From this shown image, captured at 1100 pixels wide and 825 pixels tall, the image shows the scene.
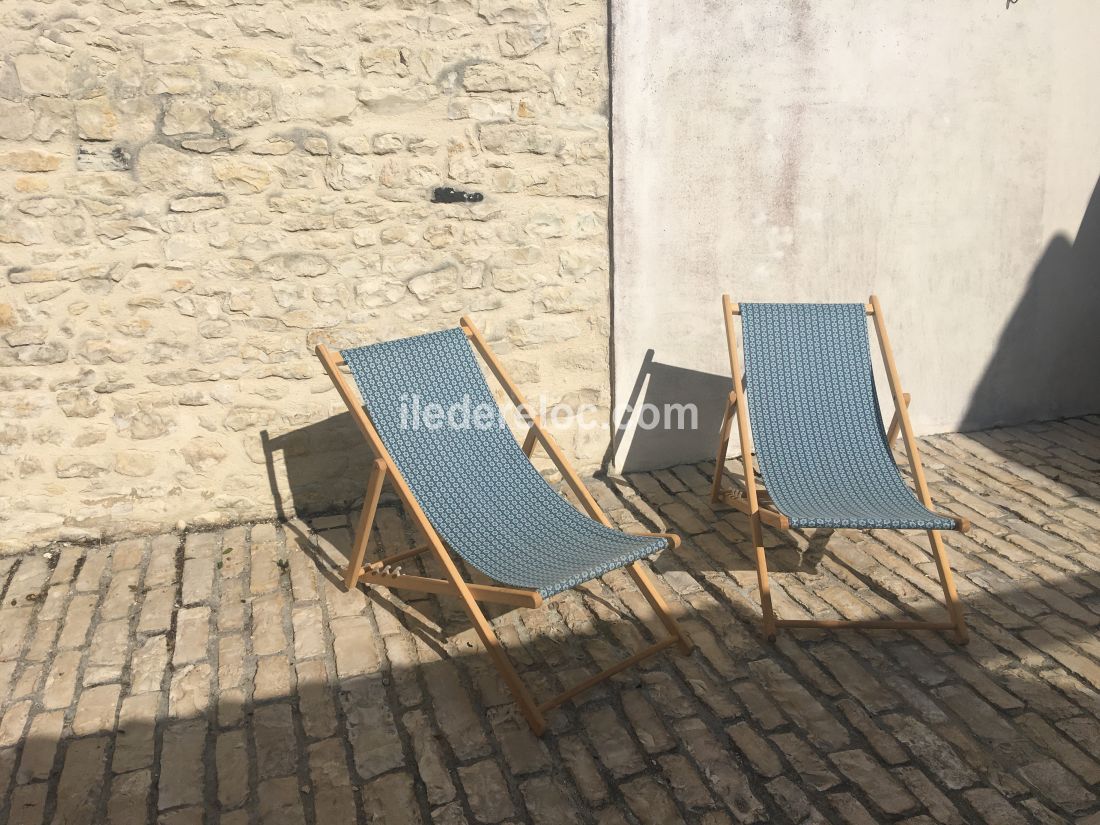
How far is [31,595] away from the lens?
11.5 ft

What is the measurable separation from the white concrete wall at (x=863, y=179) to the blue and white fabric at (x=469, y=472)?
1.00 meters

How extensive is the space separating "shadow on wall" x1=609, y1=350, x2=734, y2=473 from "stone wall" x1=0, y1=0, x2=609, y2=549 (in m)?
0.55

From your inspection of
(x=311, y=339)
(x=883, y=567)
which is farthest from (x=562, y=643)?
(x=311, y=339)

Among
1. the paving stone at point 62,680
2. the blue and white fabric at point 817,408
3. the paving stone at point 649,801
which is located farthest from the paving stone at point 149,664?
the blue and white fabric at point 817,408

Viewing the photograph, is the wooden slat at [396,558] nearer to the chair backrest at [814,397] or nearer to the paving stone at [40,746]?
the paving stone at [40,746]

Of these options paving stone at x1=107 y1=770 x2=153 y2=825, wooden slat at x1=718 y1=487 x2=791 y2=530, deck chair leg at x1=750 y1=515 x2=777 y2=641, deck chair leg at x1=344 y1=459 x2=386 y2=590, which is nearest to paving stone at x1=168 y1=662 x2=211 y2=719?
paving stone at x1=107 y1=770 x2=153 y2=825

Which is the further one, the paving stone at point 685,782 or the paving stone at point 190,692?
the paving stone at point 190,692

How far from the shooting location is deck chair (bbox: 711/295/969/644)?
3.39 metres

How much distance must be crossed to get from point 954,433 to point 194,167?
4.03m

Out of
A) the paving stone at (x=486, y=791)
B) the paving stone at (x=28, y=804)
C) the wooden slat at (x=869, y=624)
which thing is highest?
the wooden slat at (x=869, y=624)

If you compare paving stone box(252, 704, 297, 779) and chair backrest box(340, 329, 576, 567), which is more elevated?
chair backrest box(340, 329, 576, 567)

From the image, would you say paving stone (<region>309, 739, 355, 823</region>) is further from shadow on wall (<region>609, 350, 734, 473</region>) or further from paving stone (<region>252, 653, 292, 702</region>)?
shadow on wall (<region>609, 350, 734, 473</region>)

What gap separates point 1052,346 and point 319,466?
155 inches

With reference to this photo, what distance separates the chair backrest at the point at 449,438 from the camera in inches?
131
